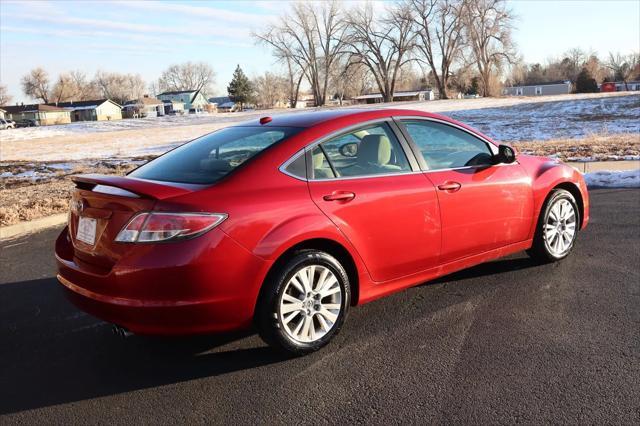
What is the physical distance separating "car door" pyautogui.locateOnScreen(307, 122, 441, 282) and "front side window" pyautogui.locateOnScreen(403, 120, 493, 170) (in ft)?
0.73

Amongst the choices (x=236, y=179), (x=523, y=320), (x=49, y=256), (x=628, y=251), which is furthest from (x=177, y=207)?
(x=628, y=251)

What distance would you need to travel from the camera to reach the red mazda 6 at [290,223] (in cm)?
309

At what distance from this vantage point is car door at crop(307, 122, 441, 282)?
3.62 meters

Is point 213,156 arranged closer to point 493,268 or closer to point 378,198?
point 378,198

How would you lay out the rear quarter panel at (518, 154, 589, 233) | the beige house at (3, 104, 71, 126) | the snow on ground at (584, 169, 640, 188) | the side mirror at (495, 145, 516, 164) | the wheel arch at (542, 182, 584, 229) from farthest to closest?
1. the beige house at (3, 104, 71, 126)
2. the snow on ground at (584, 169, 640, 188)
3. the wheel arch at (542, 182, 584, 229)
4. the rear quarter panel at (518, 154, 589, 233)
5. the side mirror at (495, 145, 516, 164)

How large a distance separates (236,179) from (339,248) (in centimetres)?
83

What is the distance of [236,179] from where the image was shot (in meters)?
3.33

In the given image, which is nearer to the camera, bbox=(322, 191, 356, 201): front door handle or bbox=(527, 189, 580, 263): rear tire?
bbox=(322, 191, 356, 201): front door handle

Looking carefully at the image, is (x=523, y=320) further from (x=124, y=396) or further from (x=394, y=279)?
(x=124, y=396)

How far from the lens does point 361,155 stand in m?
3.98

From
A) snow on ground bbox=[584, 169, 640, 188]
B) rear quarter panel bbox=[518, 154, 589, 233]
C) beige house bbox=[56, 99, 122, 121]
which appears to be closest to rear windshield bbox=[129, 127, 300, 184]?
rear quarter panel bbox=[518, 154, 589, 233]

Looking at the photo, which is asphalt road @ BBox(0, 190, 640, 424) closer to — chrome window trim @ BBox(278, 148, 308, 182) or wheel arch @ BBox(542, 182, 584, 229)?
wheel arch @ BBox(542, 182, 584, 229)

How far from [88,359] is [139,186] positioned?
1.26m

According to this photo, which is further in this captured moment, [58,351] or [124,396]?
[58,351]
